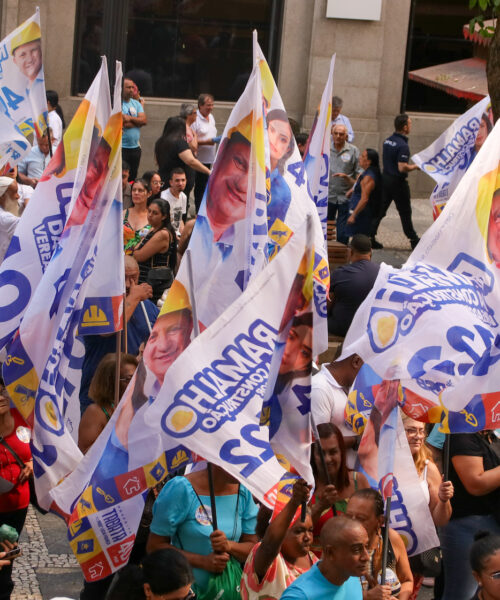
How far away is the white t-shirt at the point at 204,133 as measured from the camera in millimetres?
15328

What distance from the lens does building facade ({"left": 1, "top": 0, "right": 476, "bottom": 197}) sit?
17.6 meters

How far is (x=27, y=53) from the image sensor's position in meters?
9.56

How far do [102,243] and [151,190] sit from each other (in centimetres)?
442

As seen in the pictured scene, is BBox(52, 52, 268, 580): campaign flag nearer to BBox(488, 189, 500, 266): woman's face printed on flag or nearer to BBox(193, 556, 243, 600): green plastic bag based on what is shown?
BBox(193, 556, 243, 600): green plastic bag

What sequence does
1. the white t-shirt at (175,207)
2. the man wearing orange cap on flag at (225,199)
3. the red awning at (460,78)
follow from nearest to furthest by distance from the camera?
the man wearing orange cap on flag at (225,199) < the white t-shirt at (175,207) < the red awning at (460,78)

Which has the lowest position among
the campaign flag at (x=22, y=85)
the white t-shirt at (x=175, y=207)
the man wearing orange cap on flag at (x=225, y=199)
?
the white t-shirt at (x=175, y=207)

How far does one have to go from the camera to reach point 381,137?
1833cm

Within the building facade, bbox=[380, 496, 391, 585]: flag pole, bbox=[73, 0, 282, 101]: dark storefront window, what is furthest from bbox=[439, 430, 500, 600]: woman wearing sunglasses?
bbox=[73, 0, 282, 101]: dark storefront window

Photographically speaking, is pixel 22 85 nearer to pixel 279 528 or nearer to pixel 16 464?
pixel 16 464

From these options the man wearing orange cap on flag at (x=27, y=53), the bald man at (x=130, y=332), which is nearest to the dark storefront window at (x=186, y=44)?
the man wearing orange cap on flag at (x=27, y=53)

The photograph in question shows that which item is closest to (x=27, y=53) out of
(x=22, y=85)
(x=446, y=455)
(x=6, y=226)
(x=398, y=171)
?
(x=22, y=85)

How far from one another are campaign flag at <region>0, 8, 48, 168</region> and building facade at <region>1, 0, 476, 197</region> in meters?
7.80

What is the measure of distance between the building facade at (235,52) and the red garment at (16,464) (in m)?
11.5

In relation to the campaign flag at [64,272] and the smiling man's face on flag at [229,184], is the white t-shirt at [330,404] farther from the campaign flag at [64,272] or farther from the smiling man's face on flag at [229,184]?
the smiling man's face on flag at [229,184]
